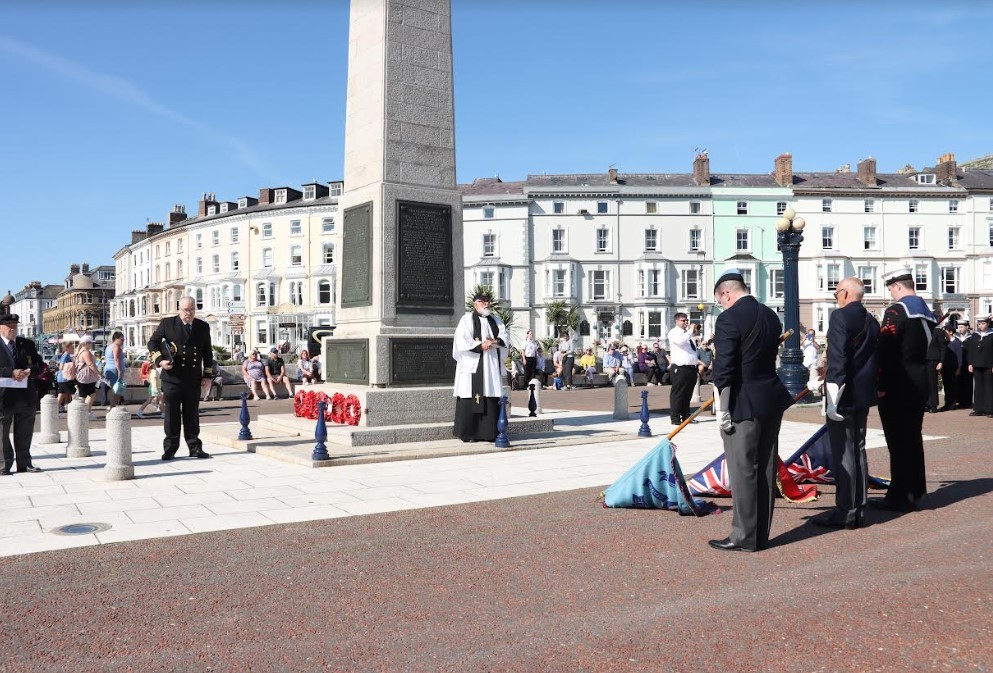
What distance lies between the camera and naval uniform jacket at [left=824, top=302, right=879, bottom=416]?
6949 millimetres

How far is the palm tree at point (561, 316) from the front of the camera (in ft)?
208

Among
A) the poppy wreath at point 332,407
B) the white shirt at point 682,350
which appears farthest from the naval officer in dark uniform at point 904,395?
the white shirt at point 682,350

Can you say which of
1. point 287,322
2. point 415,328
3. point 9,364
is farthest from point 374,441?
point 287,322

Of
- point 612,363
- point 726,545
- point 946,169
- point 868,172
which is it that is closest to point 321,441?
point 726,545

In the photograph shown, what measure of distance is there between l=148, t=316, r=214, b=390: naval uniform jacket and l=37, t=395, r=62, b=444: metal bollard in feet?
12.9

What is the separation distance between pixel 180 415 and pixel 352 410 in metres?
2.48

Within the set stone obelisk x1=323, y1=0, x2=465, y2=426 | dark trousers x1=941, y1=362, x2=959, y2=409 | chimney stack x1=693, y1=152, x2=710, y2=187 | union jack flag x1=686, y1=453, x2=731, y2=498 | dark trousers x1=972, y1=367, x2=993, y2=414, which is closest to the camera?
union jack flag x1=686, y1=453, x2=731, y2=498

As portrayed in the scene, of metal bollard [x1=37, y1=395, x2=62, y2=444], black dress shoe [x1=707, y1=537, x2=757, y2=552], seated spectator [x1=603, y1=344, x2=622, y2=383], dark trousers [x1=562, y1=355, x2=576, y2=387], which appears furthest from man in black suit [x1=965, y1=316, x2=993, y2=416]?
metal bollard [x1=37, y1=395, x2=62, y2=444]

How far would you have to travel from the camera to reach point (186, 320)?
1188 centimetres

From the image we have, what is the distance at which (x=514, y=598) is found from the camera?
205 inches

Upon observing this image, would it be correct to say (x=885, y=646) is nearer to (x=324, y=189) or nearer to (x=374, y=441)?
(x=374, y=441)

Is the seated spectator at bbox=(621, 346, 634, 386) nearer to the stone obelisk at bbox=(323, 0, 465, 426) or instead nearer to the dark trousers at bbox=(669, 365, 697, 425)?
the dark trousers at bbox=(669, 365, 697, 425)

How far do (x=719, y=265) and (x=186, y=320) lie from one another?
62491 millimetres

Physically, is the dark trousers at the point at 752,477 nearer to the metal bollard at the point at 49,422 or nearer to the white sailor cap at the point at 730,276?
the white sailor cap at the point at 730,276
